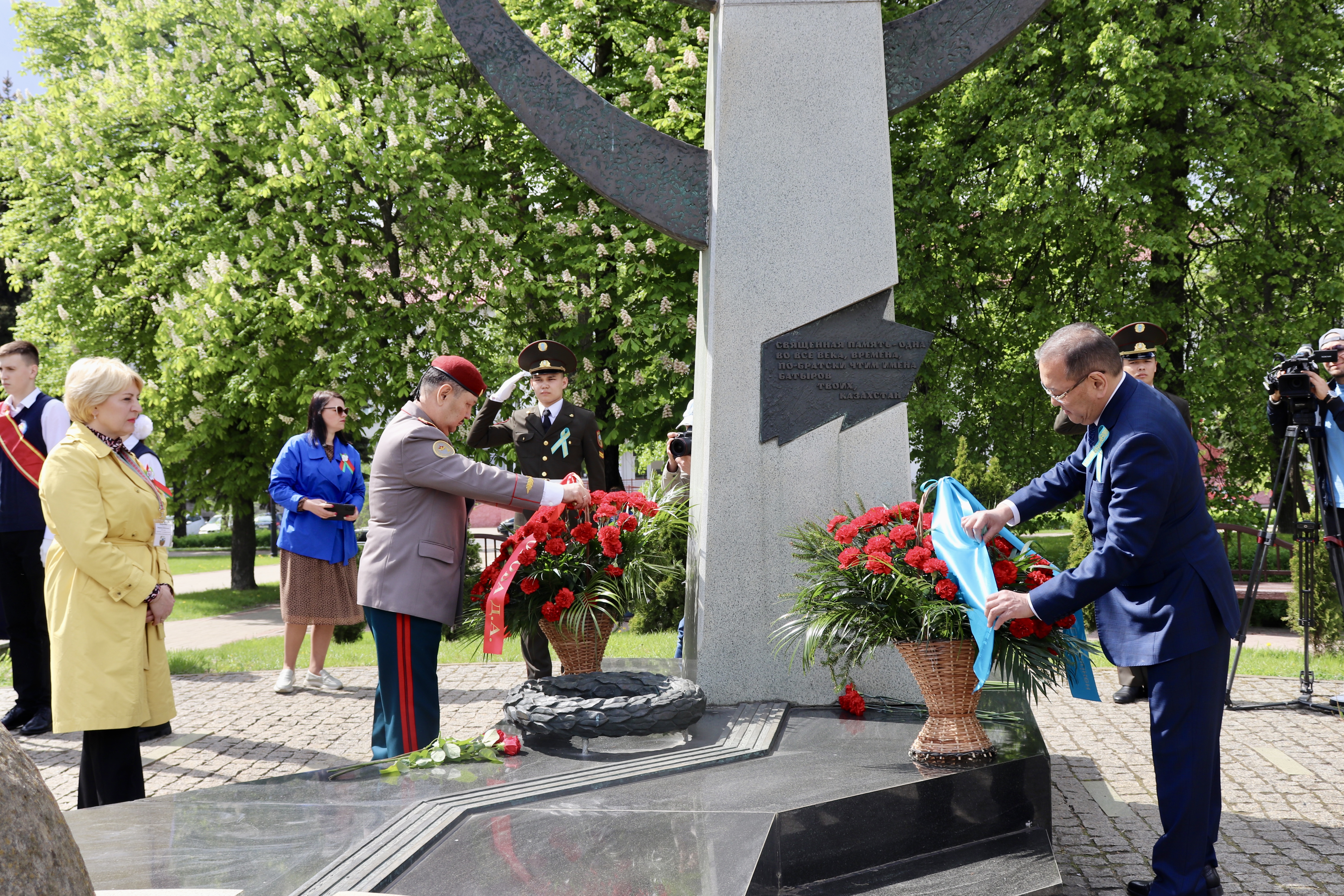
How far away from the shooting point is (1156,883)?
3.54 metres

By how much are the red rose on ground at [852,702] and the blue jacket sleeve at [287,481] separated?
4.35m

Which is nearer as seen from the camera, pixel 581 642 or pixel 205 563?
pixel 581 642

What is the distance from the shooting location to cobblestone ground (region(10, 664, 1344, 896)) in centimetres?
416

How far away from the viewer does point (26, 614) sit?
6.63 metres

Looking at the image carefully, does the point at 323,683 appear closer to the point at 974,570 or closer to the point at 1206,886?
the point at 974,570

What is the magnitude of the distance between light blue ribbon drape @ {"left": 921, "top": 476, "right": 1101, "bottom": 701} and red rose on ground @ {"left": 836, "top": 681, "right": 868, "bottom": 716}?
0.93m

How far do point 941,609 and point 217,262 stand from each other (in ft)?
39.5

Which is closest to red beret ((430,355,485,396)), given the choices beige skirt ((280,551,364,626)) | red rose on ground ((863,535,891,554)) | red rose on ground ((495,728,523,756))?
red rose on ground ((495,728,523,756))

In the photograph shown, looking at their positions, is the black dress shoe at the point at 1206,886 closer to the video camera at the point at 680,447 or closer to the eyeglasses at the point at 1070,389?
the eyeglasses at the point at 1070,389

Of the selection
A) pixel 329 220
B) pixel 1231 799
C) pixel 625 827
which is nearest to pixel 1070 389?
pixel 625 827

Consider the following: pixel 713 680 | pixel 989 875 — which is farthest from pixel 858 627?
pixel 713 680

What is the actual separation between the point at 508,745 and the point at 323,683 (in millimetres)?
4440

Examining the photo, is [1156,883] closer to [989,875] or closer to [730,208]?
[989,875]

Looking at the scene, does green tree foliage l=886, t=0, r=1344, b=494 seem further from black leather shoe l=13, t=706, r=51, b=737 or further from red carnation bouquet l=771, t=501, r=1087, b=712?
black leather shoe l=13, t=706, r=51, b=737
